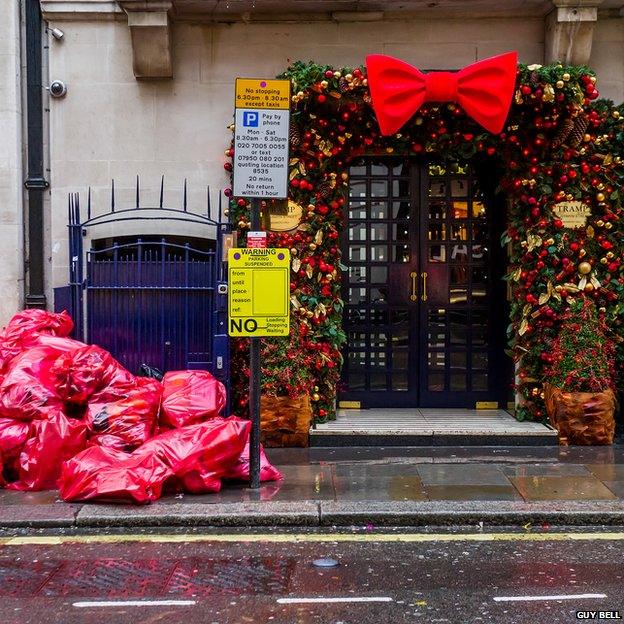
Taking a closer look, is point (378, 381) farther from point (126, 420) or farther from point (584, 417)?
point (126, 420)

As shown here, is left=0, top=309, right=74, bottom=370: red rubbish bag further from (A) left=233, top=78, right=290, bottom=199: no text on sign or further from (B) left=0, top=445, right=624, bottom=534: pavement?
(A) left=233, top=78, right=290, bottom=199: no text on sign

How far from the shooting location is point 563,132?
8.61 metres

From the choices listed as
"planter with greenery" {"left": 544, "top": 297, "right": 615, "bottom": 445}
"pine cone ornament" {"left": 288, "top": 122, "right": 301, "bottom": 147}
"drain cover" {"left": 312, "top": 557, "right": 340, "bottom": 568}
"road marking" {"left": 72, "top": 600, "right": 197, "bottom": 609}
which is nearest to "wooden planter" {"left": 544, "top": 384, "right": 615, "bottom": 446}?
"planter with greenery" {"left": 544, "top": 297, "right": 615, "bottom": 445}

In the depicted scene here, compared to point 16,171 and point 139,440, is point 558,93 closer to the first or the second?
point 139,440

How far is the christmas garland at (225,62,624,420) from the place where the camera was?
342 inches

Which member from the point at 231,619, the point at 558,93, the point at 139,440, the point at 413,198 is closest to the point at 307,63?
the point at 413,198

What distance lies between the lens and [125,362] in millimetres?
8906

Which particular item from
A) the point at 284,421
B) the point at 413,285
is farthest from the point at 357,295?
the point at 284,421

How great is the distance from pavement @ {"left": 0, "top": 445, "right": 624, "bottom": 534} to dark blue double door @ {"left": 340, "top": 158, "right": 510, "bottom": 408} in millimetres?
1747

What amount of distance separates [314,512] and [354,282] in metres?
3.92

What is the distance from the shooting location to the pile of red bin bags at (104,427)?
264 inches

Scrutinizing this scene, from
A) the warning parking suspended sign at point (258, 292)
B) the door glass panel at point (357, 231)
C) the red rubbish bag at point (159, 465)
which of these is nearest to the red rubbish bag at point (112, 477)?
the red rubbish bag at point (159, 465)

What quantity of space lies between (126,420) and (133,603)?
8.99 feet

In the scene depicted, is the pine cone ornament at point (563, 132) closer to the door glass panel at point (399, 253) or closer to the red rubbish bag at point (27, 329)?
the door glass panel at point (399, 253)
